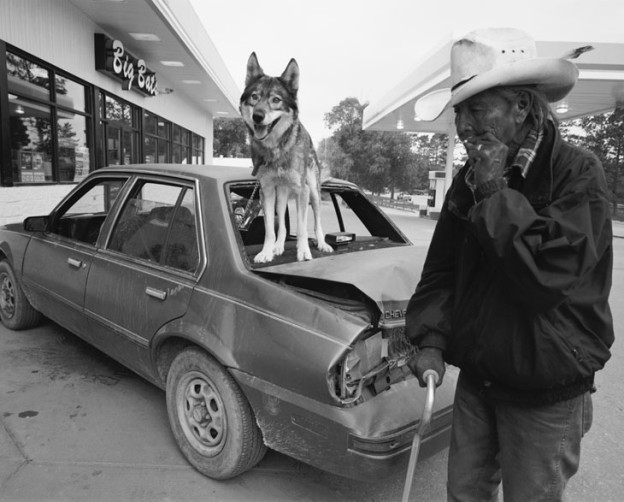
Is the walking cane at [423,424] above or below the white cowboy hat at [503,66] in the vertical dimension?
below

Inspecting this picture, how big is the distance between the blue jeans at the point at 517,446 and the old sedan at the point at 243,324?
13.8 inches

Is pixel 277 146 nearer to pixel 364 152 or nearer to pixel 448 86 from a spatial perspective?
pixel 448 86

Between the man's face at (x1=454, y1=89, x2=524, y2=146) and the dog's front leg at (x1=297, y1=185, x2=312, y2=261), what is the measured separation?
4.76 ft

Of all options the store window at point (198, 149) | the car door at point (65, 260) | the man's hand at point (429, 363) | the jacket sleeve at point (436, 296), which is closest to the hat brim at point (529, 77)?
the jacket sleeve at point (436, 296)

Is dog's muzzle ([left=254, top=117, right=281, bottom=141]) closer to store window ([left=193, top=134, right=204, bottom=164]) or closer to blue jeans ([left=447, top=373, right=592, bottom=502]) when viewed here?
blue jeans ([left=447, top=373, right=592, bottom=502])

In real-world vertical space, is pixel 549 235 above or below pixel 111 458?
above

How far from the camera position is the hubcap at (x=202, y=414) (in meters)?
2.39

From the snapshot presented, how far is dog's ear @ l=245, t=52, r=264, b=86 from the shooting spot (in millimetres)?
2727

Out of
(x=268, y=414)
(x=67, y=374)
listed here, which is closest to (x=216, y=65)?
(x=67, y=374)

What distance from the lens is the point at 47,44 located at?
25.7 feet

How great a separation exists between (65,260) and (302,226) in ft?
6.31

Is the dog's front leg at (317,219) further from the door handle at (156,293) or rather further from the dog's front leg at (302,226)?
the door handle at (156,293)

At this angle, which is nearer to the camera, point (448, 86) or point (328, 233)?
point (328, 233)

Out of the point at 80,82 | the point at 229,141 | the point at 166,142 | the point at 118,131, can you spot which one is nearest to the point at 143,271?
the point at 80,82
